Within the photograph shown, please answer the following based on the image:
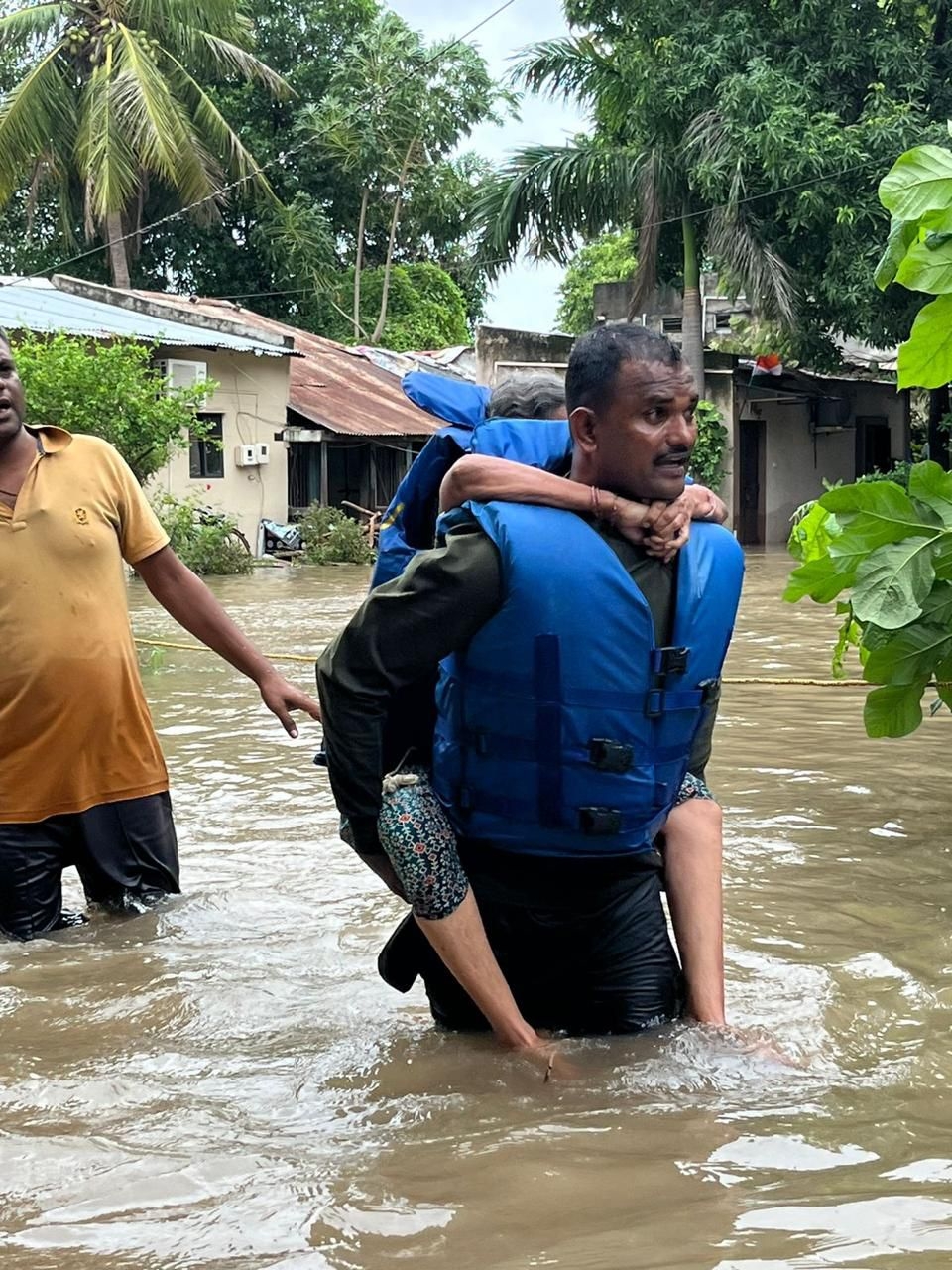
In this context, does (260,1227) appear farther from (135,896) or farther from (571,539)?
(135,896)

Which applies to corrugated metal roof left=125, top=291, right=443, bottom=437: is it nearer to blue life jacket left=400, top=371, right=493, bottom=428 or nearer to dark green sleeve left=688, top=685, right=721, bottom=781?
blue life jacket left=400, top=371, right=493, bottom=428

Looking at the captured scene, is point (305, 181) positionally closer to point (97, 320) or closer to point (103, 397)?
point (97, 320)

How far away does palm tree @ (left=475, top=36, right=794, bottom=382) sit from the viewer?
2178cm

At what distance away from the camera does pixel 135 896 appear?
14.5ft

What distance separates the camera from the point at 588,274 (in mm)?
45188

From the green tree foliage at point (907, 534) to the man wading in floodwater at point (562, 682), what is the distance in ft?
5.57

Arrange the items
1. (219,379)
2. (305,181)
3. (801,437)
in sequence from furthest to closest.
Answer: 1. (305,181)
2. (801,437)
3. (219,379)

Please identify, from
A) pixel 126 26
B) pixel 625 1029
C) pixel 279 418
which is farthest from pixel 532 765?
pixel 126 26

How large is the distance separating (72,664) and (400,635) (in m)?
1.67

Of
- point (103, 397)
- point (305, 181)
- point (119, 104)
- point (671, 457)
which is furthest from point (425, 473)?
point (305, 181)

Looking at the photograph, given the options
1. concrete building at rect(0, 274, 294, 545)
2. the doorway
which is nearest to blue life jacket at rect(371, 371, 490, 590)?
concrete building at rect(0, 274, 294, 545)

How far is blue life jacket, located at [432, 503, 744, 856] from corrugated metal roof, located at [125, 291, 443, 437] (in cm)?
2303

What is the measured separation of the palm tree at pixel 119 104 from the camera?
2564 cm

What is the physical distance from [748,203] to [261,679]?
19.1m
